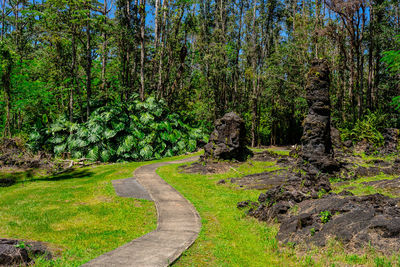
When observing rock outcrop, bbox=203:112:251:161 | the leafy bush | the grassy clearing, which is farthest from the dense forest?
the grassy clearing

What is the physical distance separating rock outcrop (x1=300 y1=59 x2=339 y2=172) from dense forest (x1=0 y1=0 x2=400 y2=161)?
8898 mm

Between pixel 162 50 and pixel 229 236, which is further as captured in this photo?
pixel 162 50

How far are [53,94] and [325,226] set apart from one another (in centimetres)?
2989

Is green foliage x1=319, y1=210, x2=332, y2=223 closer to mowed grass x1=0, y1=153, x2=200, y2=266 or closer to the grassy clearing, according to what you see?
the grassy clearing

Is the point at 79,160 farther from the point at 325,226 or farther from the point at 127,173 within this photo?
the point at 325,226

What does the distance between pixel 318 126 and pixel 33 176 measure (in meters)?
17.5

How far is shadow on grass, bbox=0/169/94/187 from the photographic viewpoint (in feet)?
50.2

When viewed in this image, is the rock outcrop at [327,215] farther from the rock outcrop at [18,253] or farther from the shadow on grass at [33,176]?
the shadow on grass at [33,176]

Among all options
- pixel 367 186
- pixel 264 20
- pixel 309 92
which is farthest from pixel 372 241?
pixel 264 20

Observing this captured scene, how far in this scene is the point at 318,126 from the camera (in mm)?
14094

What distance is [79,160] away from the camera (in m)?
20.3

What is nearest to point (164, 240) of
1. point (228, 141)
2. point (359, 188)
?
point (359, 188)

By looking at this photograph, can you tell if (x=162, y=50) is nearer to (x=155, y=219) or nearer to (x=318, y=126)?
(x=318, y=126)

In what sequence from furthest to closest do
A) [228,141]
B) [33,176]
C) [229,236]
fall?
[228,141], [33,176], [229,236]
